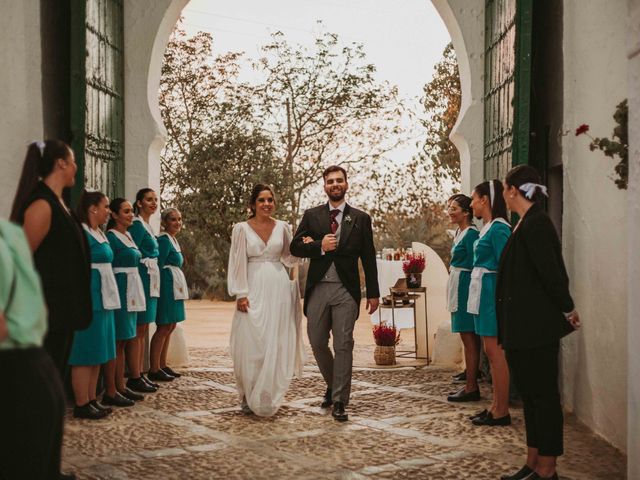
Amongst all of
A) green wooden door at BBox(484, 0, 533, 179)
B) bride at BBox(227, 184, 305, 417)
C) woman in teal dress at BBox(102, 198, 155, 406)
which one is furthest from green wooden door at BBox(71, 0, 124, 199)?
green wooden door at BBox(484, 0, 533, 179)

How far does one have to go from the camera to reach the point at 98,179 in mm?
7797

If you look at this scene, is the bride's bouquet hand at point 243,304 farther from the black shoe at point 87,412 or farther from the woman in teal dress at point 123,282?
the black shoe at point 87,412

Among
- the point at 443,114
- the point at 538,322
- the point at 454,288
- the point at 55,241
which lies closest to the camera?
the point at 55,241

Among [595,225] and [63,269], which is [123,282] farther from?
[595,225]

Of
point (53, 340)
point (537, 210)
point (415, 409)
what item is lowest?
point (415, 409)

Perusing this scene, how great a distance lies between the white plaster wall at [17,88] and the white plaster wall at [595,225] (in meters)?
4.46

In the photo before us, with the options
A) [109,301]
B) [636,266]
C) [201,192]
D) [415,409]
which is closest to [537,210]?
[636,266]

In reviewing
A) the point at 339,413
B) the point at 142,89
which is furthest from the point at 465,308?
the point at 142,89

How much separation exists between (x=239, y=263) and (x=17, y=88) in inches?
92.2

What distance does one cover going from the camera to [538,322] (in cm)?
425

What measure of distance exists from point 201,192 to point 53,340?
15.7 m

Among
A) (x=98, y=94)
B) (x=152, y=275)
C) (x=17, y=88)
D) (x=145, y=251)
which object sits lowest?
(x=152, y=275)

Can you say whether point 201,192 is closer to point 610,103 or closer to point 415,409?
point 415,409

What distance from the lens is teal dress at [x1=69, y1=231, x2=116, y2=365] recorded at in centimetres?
606
